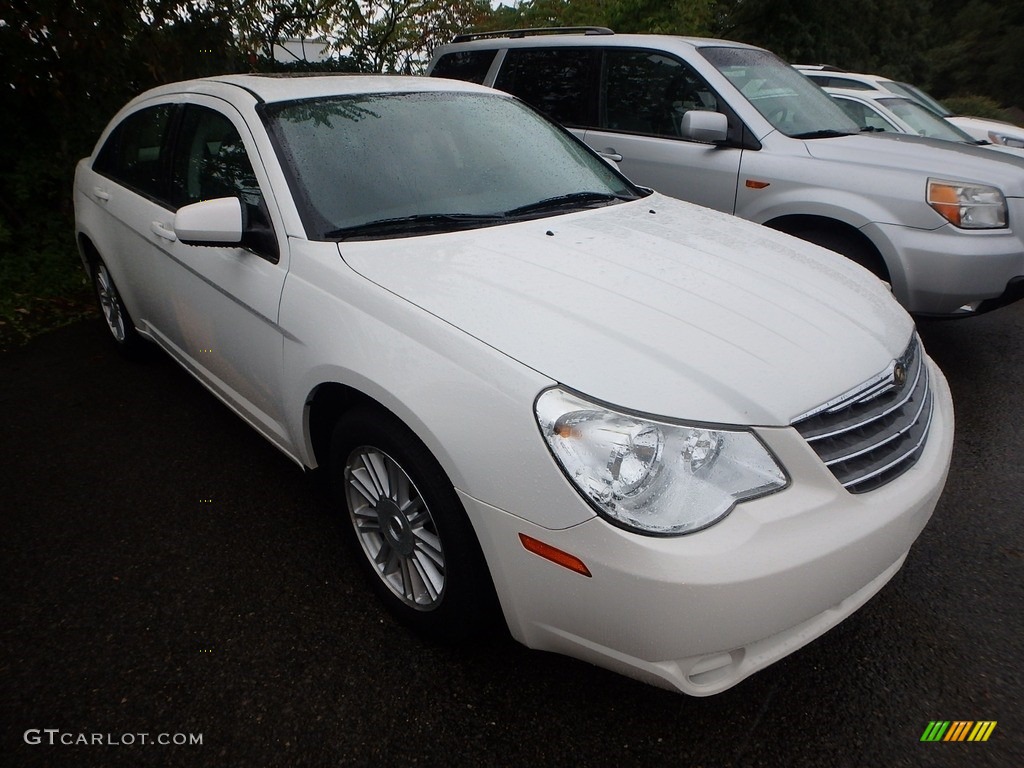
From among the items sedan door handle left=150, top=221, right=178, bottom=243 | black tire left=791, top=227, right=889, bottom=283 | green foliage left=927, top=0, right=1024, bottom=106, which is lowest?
green foliage left=927, top=0, right=1024, bottom=106

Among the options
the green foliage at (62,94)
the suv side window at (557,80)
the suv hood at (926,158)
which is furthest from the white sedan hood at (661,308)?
the green foliage at (62,94)

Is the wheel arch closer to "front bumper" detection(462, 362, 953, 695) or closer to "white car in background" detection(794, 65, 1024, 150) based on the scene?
"front bumper" detection(462, 362, 953, 695)

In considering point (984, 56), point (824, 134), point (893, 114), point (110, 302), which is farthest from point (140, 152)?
point (984, 56)

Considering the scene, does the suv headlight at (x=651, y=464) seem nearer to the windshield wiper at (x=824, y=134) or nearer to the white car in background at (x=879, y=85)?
the windshield wiper at (x=824, y=134)

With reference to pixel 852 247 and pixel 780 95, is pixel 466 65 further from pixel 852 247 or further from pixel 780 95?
pixel 852 247

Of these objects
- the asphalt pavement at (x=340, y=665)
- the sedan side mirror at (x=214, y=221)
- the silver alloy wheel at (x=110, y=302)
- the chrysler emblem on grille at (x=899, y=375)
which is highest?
the sedan side mirror at (x=214, y=221)

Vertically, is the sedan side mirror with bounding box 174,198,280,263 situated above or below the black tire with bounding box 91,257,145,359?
above

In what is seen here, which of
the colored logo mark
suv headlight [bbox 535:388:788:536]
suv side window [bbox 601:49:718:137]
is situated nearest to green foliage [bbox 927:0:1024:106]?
suv side window [bbox 601:49:718:137]

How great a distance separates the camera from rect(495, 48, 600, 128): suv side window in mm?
5160

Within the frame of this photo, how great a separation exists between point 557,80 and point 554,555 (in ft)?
14.6

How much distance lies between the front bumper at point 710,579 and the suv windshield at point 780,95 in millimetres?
3319

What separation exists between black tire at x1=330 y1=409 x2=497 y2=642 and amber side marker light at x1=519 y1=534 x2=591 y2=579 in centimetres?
22

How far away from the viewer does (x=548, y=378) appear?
67.9 inches

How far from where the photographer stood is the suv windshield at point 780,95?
4559 millimetres
